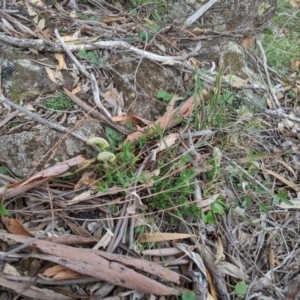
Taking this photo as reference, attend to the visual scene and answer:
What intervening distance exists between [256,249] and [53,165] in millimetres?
851

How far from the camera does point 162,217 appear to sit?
152 cm

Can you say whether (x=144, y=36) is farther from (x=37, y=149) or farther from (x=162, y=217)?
(x=162, y=217)

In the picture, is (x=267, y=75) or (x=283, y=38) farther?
(x=283, y=38)

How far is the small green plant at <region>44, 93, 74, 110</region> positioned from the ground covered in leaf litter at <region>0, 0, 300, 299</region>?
31 millimetres

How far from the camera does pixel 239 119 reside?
1882 mm

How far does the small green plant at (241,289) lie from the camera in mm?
1446

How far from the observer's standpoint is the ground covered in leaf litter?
134 centimetres

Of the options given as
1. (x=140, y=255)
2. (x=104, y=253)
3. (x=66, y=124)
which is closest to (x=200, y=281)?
(x=140, y=255)

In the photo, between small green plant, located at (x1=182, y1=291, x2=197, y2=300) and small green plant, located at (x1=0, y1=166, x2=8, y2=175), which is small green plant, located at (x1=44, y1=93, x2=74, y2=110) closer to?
small green plant, located at (x1=0, y1=166, x2=8, y2=175)

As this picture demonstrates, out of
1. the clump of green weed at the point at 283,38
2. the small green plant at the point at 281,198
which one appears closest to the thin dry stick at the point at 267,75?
the clump of green weed at the point at 283,38

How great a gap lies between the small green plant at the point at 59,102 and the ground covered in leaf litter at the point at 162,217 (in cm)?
3

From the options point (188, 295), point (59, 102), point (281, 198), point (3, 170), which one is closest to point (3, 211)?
point (3, 170)

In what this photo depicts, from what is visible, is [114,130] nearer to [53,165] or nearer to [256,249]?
[53,165]

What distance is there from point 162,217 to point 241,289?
38cm
